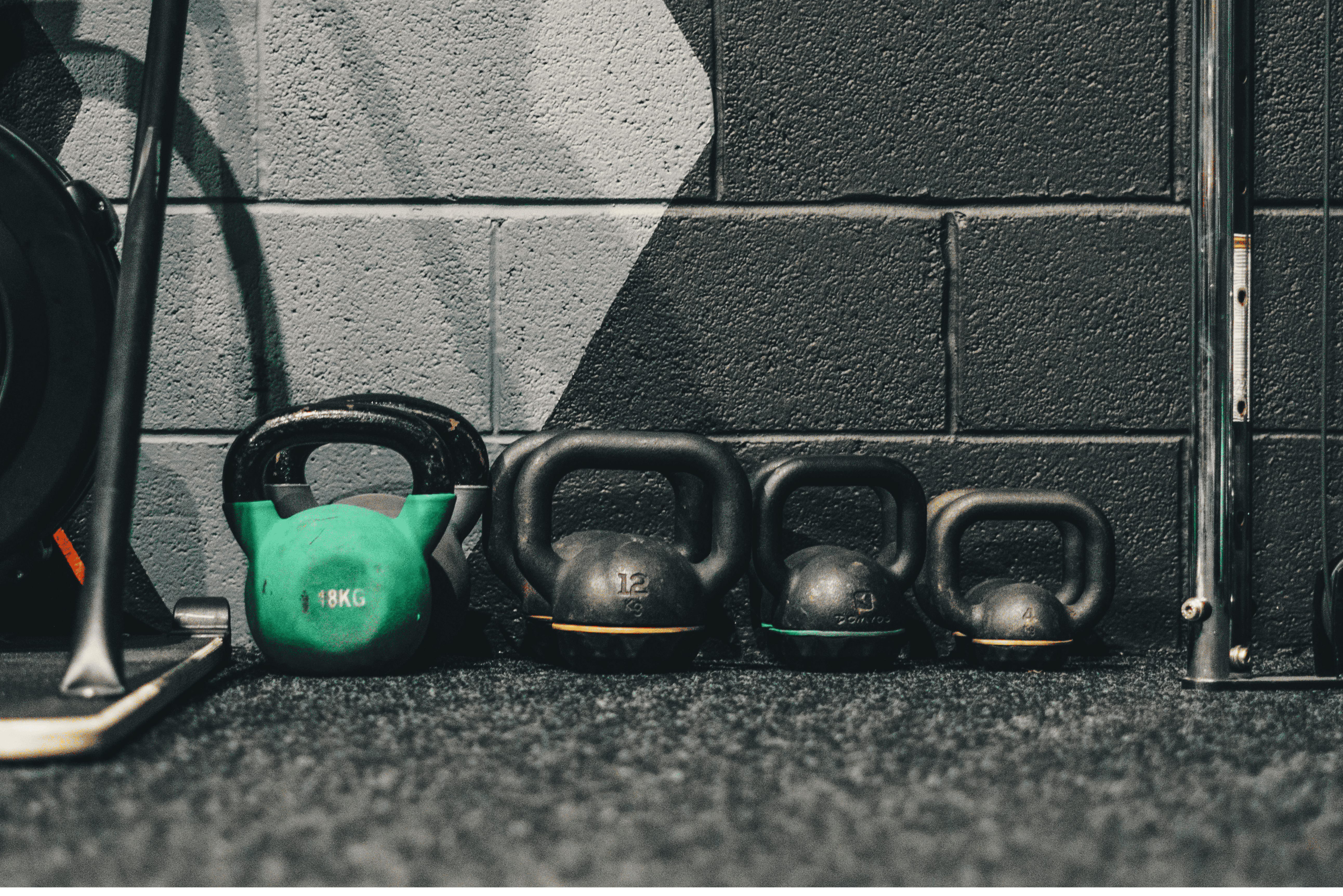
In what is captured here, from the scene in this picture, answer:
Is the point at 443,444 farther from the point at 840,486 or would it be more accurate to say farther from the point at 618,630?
the point at 840,486

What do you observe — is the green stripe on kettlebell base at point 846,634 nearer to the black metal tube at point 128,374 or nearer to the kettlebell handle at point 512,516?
the kettlebell handle at point 512,516

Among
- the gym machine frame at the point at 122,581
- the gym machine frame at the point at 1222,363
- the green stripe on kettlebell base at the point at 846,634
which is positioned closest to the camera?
the gym machine frame at the point at 122,581

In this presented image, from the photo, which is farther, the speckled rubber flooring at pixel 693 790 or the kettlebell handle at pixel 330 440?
the kettlebell handle at pixel 330 440

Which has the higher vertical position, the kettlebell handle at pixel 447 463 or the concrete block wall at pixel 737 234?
the concrete block wall at pixel 737 234

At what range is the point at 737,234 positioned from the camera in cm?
182

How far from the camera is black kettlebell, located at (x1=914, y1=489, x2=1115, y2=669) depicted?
1.58 metres

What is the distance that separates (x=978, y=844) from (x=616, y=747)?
424 millimetres

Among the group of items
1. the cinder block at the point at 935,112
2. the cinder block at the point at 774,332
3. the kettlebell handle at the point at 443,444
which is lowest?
the kettlebell handle at the point at 443,444

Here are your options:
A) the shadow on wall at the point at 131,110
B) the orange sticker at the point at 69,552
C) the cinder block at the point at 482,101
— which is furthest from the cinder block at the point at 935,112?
the orange sticker at the point at 69,552

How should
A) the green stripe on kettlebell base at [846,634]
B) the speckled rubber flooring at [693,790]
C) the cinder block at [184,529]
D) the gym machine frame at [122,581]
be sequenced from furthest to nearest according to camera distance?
the cinder block at [184,529] → the green stripe on kettlebell base at [846,634] → the gym machine frame at [122,581] → the speckled rubber flooring at [693,790]

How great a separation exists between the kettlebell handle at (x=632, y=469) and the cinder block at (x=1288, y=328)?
3.25 ft

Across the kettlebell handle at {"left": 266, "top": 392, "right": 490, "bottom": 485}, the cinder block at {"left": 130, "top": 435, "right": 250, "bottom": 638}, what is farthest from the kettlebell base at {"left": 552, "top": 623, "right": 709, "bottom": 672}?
the cinder block at {"left": 130, "top": 435, "right": 250, "bottom": 638}

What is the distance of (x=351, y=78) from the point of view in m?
1.81

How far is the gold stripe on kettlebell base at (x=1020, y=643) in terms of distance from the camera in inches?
61.4
